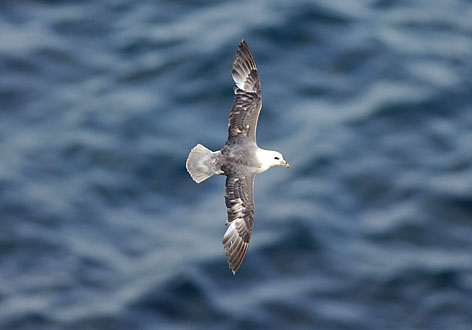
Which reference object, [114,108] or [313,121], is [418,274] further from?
[114,108]

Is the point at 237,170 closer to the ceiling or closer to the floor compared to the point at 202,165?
closer to the floor

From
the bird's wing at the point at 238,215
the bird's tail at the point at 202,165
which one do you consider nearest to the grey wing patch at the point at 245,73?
the bird's tail at the point at 202,165

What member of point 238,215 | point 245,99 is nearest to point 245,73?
point 245,99

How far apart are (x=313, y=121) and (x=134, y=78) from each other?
5721mm

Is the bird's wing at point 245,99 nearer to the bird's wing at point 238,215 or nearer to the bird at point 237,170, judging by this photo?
the bird at point 237,170

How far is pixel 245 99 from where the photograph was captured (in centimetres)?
1582

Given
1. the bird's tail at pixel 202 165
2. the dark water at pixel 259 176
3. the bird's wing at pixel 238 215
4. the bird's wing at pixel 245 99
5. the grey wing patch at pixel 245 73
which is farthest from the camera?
the dark water at pixel 259 176

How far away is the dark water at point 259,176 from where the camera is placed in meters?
23.0

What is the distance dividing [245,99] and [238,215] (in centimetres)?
222

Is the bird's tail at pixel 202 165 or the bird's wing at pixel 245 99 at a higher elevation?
the bird's wing at pixel 245 99

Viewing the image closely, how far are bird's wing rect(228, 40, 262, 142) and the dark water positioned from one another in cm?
786

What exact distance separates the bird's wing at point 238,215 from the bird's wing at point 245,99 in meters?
0.98

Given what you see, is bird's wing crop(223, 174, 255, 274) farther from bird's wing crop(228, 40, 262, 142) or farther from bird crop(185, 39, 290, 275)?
bird's wing crop(228, 40, 262, 142)

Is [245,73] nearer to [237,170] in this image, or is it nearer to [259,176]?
[237,170]
